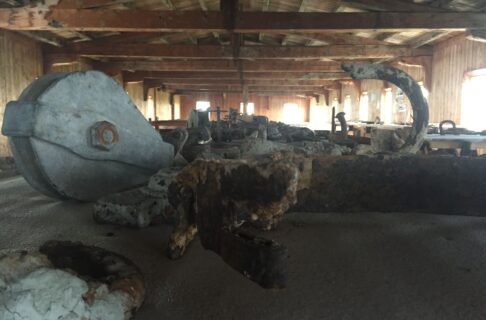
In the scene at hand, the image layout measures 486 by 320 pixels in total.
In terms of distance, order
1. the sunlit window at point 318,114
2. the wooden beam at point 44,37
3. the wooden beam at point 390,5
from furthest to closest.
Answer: the sunlit window at point 318,114 < the wooden beam at point 44,37 < the wooden beam at point 390,5

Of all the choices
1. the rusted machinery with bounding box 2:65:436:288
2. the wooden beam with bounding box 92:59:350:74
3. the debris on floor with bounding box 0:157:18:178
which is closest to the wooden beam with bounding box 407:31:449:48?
the wooden beam with bounding box 92:59:350:74

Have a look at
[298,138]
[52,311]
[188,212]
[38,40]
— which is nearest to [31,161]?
[188,212]

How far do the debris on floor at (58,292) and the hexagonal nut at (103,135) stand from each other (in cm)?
175

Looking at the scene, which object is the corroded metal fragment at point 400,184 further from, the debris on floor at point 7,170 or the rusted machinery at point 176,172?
the debris on floor at point 7,170

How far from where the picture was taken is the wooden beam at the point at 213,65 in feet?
39.3

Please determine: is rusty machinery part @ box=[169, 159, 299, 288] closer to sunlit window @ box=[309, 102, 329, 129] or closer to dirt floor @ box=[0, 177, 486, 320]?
dirt floor @ box=[0, 177, 486, 320]

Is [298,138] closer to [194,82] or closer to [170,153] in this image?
[170,153]

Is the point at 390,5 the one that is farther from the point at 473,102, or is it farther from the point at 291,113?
the point at 291,113

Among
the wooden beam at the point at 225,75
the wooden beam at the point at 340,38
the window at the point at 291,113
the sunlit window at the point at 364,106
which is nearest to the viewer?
the wooden beam at the point at 340,38

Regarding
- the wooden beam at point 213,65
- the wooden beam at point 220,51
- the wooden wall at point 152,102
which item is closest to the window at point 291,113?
the wooden wall at point 152,102

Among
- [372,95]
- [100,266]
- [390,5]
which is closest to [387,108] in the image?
[372,95]

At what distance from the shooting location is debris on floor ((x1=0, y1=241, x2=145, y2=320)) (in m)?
1.22

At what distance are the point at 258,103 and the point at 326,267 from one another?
27553mm

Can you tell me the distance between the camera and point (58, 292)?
1.29 m
